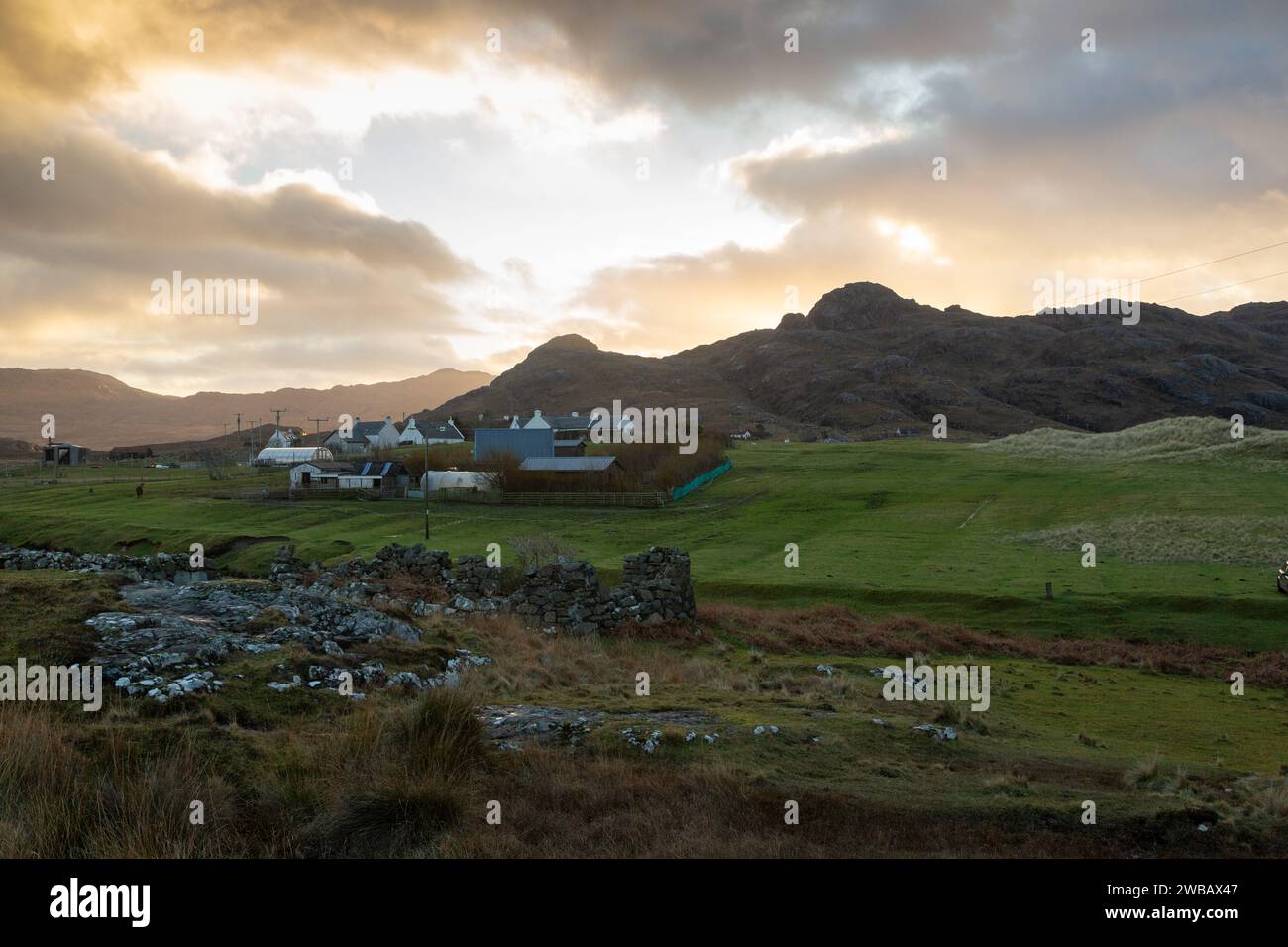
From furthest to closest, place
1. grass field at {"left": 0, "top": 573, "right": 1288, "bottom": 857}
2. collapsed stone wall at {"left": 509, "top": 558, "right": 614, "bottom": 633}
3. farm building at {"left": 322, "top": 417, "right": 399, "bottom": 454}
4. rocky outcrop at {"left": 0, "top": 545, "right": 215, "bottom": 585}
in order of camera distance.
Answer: farm building at {"left": 322, "top": 417, "right": 399, "bottom": 454}
rocky outcrop at {"left": 0, "top": 545, "right": 215, "bottom": 585}
collapsed stone wall at {"left": 509, "top": 558, "right": 614, "bottom": 633}
grass field at {"left": 0, "top": 573, "right": 1288, "bottom": 857}

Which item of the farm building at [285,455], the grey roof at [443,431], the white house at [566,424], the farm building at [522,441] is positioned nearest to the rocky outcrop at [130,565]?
the farm building at [522,441]

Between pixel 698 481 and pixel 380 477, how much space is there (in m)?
42.6

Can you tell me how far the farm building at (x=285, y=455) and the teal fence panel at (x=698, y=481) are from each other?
7961 cm

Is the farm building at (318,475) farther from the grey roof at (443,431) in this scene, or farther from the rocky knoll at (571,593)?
the rocky knoll at (571,593)

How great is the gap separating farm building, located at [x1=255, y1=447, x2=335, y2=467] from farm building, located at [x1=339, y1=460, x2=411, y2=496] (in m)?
43.8

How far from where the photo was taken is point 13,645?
16.4m

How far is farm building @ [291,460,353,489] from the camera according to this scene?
103250mm

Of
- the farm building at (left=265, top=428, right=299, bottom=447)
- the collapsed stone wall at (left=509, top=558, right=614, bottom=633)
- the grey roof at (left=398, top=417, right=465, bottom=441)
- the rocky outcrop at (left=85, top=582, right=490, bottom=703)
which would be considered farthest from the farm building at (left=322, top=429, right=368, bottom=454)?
the rocky outcrop at (left=85, top=582, right=490, bottom=703)

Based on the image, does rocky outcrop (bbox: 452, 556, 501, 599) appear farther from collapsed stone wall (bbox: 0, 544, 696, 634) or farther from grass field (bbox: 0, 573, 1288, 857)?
grass field (bbox: 0, 573, 1288, 857)

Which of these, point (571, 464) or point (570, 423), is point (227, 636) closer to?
point (571, 464)

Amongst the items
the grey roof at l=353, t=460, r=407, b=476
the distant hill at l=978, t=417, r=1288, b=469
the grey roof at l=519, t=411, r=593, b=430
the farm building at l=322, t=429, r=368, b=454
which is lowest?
the grey roof at l=353, t=460, r=407, b=476

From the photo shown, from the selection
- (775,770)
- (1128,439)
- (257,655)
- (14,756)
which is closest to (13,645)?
(257,655)
